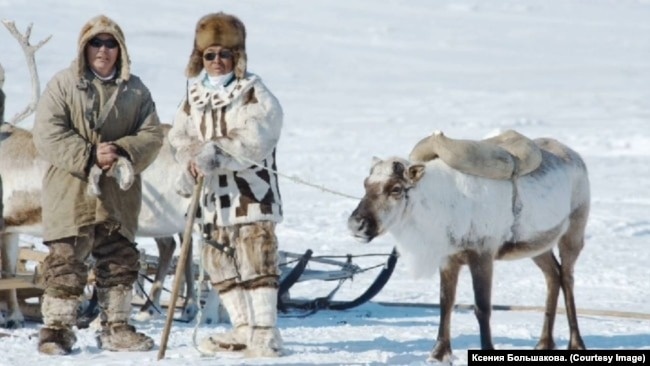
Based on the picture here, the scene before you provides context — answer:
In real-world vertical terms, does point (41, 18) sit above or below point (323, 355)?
above

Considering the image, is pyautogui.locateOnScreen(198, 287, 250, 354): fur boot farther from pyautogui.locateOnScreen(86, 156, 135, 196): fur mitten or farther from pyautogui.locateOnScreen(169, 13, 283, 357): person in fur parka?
pyautogui.locateOnScreen(86, 156, 135, 196): fur mitten

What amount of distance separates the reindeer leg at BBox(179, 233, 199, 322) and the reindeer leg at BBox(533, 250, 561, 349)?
2.39 m

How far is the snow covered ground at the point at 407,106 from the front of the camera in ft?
28.3

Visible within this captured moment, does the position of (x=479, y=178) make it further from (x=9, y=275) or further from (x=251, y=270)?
(x=9, y=275)

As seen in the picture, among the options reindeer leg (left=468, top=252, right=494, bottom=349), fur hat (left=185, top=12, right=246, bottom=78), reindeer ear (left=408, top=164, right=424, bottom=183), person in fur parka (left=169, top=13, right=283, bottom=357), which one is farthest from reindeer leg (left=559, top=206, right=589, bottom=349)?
fur hat (left=185, top=12, right=246, bottom=78)

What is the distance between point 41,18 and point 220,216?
40.7 meters

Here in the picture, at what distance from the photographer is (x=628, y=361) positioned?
703cm

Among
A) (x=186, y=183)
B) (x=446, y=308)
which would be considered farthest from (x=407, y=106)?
(x=186, y=183)

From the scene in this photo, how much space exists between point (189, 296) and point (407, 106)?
950 inches

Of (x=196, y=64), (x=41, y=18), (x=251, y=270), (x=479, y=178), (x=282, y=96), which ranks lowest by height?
(x=251, y=270)

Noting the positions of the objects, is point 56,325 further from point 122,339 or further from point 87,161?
point 87,161

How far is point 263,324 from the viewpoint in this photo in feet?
23.1

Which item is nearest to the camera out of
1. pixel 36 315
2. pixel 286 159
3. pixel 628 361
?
pixel 628 361

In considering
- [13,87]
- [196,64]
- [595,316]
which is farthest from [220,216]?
[13,87]
